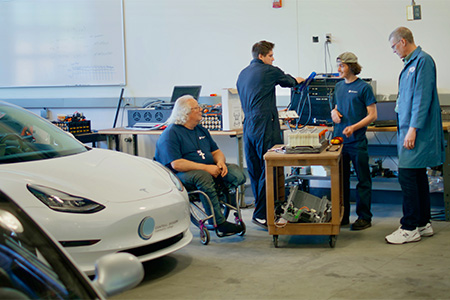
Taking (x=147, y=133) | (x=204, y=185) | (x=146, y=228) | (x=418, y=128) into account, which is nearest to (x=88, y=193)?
(x=146, y=228)

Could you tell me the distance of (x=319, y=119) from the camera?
6.33m

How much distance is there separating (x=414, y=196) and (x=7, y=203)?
12.0 ft

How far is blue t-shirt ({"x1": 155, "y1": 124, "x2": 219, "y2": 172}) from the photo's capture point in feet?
16.8

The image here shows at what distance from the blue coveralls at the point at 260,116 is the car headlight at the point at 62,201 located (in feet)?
6.90

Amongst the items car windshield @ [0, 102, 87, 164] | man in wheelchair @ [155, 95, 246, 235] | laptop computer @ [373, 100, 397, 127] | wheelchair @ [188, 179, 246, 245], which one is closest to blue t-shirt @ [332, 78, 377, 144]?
laptop computer @ [373, 100, 397, 127]

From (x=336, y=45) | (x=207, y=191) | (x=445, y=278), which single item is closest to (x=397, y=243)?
(x=445, y=278)

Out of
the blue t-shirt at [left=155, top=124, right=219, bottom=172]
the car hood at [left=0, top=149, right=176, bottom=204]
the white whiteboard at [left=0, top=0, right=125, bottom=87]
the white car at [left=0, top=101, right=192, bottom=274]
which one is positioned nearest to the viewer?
the white car at [left=0, top=101, right=192, bottom=274]

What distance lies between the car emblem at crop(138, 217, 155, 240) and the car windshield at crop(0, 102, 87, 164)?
874mm

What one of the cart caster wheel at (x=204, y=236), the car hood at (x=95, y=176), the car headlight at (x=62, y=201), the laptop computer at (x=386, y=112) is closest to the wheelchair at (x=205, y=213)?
the cart caster wheel at (x=204, y=236)

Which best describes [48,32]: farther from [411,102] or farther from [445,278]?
[445,278]

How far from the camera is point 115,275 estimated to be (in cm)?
189

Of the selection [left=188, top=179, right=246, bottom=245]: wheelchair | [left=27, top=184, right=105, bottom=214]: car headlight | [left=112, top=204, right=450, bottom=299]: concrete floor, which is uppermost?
[left=27, top=184, right=105, bottom=214]: car headlight

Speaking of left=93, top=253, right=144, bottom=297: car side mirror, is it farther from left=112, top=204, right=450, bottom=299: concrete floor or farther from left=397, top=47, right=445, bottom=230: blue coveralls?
left=397, top=47, right=445, bottom=230: blue coveralls

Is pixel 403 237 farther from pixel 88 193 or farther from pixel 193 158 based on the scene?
pixel 88 193
